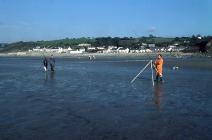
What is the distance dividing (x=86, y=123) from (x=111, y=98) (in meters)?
5.75

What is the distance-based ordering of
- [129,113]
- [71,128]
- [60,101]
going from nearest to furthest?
[71,128]
[129,113]
[60,101]

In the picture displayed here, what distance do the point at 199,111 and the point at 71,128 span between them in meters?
4.86

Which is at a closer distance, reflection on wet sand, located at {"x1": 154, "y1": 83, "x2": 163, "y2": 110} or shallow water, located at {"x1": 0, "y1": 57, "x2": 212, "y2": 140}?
shallow water, located at {"x1": 0, "y1": 57, "x2": 212, "y2": 140}

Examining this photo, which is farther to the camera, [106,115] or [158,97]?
[158,97]

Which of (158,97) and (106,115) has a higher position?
(106,115)

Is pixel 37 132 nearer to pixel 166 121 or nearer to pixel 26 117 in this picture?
pixel 26 117

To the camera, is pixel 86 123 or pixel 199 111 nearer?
pixel 86 123

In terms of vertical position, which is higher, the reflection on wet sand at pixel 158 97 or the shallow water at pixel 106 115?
the shallow water at pixel 106 115

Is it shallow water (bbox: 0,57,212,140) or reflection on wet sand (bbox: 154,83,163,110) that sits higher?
shallow water (bbox: 0,57,212,140)

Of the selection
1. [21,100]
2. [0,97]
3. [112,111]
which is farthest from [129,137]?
[0,97]

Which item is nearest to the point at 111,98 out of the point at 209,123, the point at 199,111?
the point at 199,111

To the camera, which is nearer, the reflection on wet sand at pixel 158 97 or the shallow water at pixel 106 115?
the shallow water at pixel 106 115

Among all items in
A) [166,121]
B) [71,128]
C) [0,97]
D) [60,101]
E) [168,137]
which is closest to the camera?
[168,137]

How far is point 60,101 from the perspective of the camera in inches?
674
